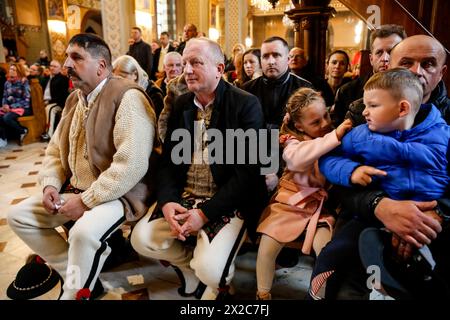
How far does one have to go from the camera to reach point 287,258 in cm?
217

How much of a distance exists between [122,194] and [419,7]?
2388mm

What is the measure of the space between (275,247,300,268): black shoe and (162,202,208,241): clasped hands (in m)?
0.75

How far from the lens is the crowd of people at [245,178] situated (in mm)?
1238

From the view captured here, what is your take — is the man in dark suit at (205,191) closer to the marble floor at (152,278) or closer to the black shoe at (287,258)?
the marble floor at (152,278)

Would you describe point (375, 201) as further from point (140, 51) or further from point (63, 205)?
point (140, 51)

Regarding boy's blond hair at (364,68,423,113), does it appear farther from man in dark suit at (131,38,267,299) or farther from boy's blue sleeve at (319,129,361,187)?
man in dark suit at (131,38,267,299)

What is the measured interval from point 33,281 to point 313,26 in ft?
11.3

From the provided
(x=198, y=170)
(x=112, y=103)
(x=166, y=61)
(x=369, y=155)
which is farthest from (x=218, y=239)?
(x=166, y=61)

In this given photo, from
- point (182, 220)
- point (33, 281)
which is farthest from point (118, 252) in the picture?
point (182, 220)

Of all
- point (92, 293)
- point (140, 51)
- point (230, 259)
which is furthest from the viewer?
point (140, 51)

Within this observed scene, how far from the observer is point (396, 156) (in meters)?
1.26

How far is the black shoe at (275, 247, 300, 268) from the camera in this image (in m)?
2.14

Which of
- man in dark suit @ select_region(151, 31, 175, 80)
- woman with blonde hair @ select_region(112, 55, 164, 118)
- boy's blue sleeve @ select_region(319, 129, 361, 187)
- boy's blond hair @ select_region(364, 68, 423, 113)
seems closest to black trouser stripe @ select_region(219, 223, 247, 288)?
boy's blue sleeve @ select_region(319, 129, 361, 187)

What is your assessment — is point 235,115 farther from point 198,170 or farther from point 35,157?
point 35,157
